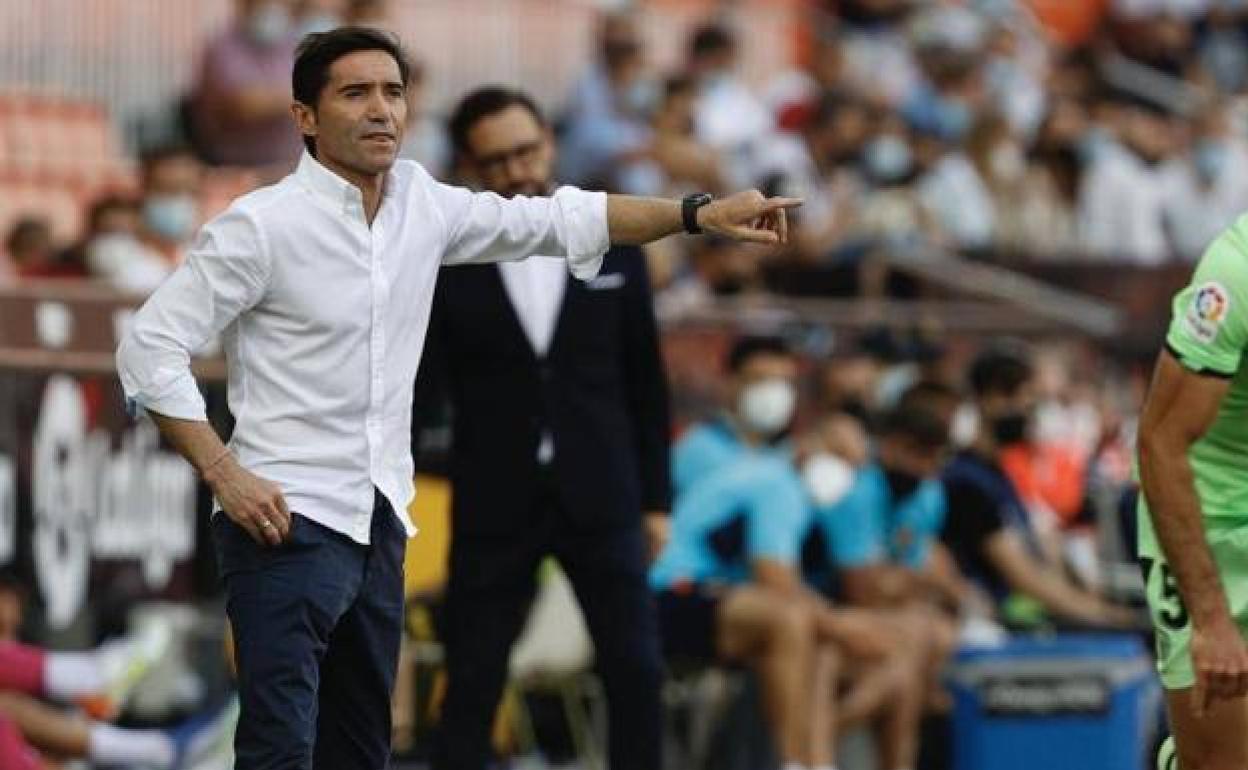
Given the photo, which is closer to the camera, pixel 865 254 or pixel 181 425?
pixel 181 425

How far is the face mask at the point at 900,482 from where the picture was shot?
12.8m

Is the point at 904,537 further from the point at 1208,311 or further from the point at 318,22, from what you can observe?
the point at 1208,311

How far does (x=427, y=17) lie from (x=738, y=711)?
24.7 ft

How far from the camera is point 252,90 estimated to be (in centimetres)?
1614

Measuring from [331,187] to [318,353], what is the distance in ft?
1.25

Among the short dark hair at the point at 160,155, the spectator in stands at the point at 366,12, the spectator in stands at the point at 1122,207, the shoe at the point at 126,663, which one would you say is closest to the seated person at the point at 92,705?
the shoe at the point at 126,663

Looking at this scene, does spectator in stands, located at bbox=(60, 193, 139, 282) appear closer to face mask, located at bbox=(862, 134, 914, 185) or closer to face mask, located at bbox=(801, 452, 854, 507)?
face mask, located at bbox=(801, 452, 854, 507)

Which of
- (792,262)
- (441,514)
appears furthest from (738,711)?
(792,262)

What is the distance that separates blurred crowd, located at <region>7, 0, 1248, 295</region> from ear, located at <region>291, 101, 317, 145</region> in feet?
18.0

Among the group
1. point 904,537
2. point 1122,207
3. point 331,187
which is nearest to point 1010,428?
point 904,537

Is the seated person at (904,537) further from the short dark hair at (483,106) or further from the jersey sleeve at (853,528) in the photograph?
the short dark hair at (483,106)

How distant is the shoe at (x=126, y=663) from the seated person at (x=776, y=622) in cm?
190

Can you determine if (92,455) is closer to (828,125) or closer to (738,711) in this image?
(738,711)

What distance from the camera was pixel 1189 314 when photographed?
23.7 feet
